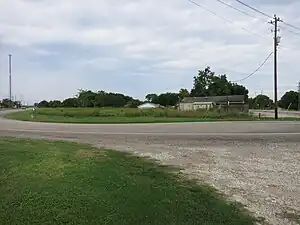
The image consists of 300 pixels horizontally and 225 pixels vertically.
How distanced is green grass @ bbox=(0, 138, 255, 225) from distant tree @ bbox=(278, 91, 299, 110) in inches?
4677

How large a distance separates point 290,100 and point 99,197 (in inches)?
5022

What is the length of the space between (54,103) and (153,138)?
365ft

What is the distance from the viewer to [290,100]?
126 m

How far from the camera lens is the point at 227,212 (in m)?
6.84

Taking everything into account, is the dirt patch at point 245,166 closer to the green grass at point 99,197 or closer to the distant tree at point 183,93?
the green grass at point 99,197

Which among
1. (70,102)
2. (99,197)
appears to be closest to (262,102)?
(70,102)

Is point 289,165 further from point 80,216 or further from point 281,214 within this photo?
point 80,216

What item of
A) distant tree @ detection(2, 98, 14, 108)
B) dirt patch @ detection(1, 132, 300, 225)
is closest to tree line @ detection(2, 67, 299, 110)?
distant tree @ detection(2, 98, 14, 108)

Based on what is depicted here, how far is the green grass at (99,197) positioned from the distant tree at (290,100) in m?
119

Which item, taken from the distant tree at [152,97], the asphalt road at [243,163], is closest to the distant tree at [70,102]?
the distant tree at [152,97]

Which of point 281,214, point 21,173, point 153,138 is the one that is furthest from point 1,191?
point 153,138

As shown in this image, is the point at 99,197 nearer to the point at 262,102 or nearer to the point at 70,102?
the point at 70,102

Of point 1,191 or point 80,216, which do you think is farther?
point 1,191

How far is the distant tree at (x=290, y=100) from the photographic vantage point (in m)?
122
